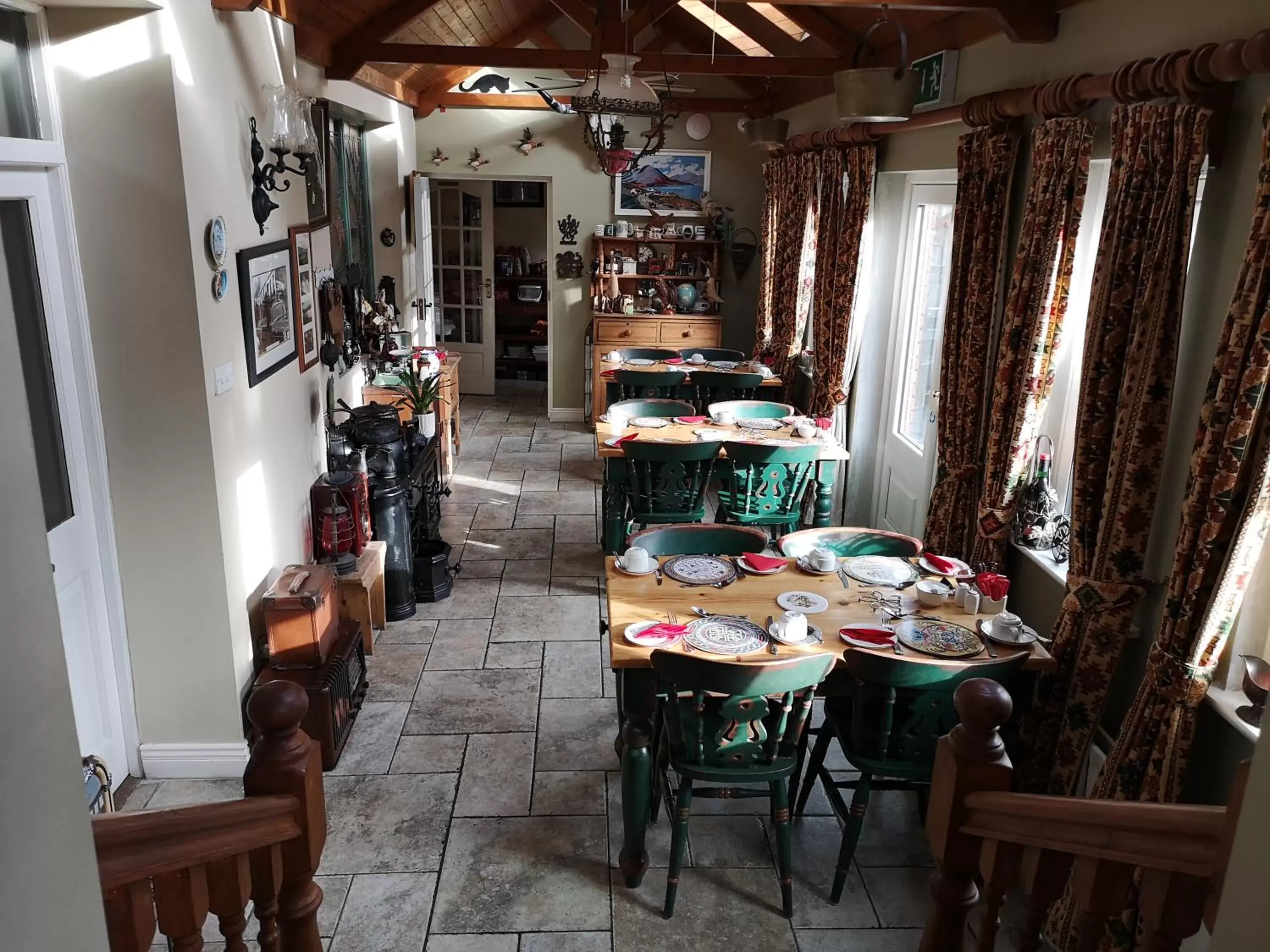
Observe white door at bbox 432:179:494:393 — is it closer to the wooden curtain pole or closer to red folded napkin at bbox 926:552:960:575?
the wooden curtain pole

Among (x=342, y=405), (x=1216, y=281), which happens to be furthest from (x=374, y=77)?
(x=1216, y=281)

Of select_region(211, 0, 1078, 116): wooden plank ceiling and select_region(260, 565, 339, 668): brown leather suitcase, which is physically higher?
select_region(211, 0, 1078, 116): wooden plank ceiling

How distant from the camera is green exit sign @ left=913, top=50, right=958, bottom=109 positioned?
4.68m

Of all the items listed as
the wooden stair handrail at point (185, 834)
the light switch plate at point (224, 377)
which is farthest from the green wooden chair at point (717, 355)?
the wooden stair handrail at point (185, 834)

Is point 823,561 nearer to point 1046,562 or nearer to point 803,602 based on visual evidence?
point 803,602

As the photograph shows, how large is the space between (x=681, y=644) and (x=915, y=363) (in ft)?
11.0

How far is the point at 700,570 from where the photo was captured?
366 cm

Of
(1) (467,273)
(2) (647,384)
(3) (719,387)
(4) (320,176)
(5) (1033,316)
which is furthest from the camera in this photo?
(1) (467,273)

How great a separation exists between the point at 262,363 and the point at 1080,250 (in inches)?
128

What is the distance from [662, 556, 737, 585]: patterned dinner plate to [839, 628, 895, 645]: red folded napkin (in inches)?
21.6

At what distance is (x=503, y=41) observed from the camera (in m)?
8.13

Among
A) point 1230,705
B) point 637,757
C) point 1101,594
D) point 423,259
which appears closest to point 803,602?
point 637,757

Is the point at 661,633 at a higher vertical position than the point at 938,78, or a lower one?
lower

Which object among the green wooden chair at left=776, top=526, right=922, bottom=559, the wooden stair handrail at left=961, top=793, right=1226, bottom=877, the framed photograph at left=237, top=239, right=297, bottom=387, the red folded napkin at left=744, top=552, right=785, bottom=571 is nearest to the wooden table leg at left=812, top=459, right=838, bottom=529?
the green wooden chair at left=776, top=526, right=922, bottom=559
